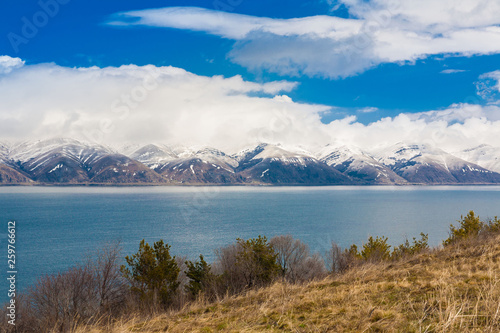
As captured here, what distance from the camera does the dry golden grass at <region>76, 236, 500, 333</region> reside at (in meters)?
6.30

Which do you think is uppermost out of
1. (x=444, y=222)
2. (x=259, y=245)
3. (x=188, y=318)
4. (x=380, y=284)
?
(x=380, y=284)

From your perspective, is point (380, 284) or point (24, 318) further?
point (24, 318)

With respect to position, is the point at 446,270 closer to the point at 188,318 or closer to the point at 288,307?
the point at 288,307

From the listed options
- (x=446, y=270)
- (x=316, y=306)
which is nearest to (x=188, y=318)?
(x=316, y=306)

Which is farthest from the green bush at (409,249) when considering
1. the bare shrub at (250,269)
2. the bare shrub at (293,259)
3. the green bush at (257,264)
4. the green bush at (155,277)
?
the green bush at (155,277)

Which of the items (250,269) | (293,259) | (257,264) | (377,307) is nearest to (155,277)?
(250,269)

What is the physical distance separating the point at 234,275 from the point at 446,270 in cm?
2854

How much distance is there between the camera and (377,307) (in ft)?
25.4

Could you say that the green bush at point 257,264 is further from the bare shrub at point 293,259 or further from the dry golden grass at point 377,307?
the dry golden grass at point 377,307

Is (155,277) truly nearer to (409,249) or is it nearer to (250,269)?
(250,269)

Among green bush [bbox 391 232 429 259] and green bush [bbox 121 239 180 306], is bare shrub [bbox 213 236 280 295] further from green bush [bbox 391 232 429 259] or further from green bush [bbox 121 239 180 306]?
green bush [bbox 391 232 429 259]

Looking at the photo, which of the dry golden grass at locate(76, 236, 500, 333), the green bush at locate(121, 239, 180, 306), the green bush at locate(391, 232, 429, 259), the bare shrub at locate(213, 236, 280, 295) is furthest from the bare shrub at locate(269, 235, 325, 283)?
the dry golden grass at locate(76, 236, 500, 333)

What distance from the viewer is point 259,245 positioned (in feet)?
→ 117

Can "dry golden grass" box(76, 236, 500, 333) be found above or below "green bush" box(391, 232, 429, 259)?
above
